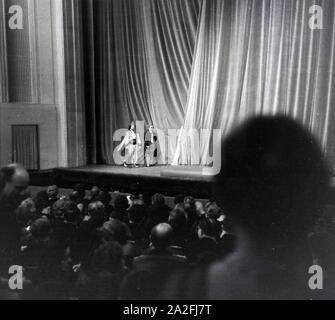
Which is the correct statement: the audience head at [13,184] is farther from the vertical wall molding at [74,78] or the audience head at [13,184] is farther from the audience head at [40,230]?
the vertical wall molding at [74,78]

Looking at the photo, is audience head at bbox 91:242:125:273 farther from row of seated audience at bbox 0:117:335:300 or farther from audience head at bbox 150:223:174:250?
audience head at bbox 150:223:174:250

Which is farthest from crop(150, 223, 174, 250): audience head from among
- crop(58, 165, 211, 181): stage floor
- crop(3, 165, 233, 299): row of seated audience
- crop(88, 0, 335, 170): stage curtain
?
crop(88, 0, 335, 170): stage curtain

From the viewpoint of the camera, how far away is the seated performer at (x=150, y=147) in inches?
325

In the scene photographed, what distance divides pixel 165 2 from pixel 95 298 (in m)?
6.67

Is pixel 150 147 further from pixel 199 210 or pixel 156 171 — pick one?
pixel 199 210

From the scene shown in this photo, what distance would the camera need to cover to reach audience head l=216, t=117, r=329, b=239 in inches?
173

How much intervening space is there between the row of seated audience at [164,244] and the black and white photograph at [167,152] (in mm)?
15

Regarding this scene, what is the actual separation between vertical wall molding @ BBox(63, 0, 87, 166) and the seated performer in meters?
1.20

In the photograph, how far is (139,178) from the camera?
22.4 ft

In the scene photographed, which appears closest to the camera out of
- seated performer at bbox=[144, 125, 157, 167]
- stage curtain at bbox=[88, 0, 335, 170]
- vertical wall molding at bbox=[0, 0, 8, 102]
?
stage curtain at bbox=[88, 0, 335, 170]

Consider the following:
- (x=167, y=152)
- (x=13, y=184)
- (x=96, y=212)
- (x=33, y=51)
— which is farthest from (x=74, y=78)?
(x=96, y=212)

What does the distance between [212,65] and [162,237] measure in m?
5.27

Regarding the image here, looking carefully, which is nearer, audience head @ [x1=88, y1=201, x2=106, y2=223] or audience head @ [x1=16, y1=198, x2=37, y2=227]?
audience head @ [x1=88, y1=201, x2=106, y2=223]

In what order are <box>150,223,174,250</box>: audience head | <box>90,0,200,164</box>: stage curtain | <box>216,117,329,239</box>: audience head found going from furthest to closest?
<box>90,0,200,164</box>: stage curtain, <box>216,117,329,239</box>: audience head, <box>150,223,174,250</box>: audience head
